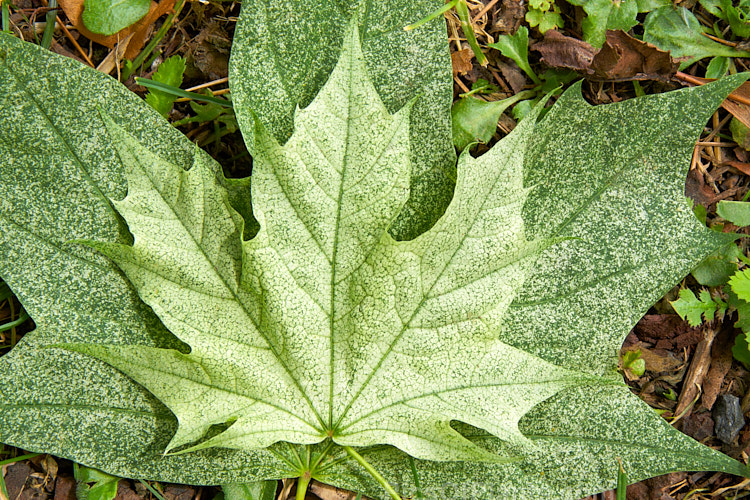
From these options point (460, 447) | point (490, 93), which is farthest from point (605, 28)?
point (460, 447)

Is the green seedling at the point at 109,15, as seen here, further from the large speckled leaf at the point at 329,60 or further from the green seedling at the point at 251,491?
the green seedling at the point at 251,491

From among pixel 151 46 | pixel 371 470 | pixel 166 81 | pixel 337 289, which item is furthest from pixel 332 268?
pixel 151 46

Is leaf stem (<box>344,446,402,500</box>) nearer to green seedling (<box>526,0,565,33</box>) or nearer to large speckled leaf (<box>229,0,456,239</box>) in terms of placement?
large speckled leaf (<box>229,0,456,239</box>)

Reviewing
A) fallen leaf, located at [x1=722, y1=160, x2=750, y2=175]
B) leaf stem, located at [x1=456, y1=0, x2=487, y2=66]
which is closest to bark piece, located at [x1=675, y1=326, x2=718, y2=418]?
fallen leaf, located at [x1=722, y1=160, x2=750, y2=175]

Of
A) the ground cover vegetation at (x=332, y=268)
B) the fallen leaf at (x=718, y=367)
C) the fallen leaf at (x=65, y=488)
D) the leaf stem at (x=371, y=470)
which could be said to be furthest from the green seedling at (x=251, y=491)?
the fallen leaf at (x=718, y=367)

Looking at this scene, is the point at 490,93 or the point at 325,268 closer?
the point at 325,268

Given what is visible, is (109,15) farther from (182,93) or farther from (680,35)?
(680,35)

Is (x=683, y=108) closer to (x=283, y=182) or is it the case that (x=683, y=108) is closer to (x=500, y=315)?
(x=500, y=315)
